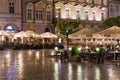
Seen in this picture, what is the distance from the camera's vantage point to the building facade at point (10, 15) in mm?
63500

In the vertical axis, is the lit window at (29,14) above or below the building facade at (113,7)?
below

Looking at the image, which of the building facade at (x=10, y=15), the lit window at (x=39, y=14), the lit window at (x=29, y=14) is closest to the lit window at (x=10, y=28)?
the building facade at (x=10, y=15)

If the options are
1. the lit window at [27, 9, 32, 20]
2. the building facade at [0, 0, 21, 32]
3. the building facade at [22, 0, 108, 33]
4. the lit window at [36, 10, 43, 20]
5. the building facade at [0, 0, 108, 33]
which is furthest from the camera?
the lit window at [36, 10, 43, 20]

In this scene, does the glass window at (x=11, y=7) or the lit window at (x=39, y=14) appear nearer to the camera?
the glass window at (x=11, y=7)

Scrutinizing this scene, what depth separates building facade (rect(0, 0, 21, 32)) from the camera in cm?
6350

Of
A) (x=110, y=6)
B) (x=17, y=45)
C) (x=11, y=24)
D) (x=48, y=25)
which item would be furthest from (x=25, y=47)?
(x=110, y=6)

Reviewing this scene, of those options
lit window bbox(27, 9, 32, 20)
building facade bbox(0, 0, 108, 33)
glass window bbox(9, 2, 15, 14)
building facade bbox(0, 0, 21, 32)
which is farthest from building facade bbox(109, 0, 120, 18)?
glass window bbox(9, 2, 15, 14)

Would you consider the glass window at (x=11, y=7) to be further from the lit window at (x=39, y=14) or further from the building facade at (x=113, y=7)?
the building facade at (x=113, y=7)

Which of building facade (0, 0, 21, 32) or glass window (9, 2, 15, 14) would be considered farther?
glass window (9, 2, 15, 14)

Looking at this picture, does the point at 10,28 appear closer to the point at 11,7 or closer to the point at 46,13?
the point at 11,7

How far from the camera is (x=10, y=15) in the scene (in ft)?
213

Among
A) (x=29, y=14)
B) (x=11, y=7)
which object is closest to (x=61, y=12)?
(x=29, y=14)

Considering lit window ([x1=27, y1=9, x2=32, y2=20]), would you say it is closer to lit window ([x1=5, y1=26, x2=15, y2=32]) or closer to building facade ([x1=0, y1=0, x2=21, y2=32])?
building facade ([x1=0, y1=0, x2=21, y2=32])

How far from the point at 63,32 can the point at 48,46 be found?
3435 mm
